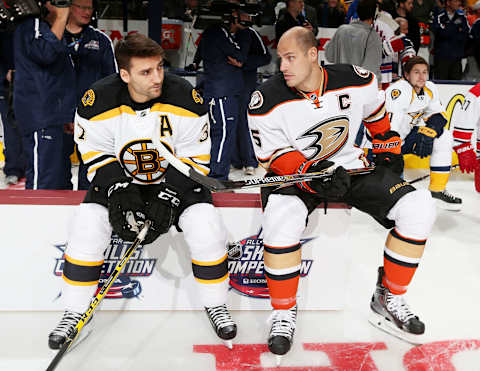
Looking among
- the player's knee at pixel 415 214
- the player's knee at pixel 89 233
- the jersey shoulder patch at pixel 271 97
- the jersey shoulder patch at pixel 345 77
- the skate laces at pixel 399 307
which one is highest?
the jersey shoulder patch at pixel 345 77

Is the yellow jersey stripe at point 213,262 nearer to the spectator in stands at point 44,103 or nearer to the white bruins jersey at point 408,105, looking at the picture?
the spectator in stands at point 44,103

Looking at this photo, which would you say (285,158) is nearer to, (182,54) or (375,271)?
(375,271)

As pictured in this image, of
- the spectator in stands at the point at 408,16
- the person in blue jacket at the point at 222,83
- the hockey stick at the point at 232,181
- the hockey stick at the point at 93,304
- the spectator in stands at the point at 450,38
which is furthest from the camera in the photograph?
the spectator in stands at the point at 450,38

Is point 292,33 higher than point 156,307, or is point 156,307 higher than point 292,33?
point 292,33

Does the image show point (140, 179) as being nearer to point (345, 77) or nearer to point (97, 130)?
point (97, 130)

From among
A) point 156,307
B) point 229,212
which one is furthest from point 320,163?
point 156,307

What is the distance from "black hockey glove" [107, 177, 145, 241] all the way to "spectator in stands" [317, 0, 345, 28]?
478 cm

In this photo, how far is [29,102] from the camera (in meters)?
2.60

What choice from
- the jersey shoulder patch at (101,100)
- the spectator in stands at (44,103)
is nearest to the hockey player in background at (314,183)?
the jersey shoulder patch at (101,100)

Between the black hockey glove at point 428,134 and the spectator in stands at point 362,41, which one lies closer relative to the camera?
the black hockey glove at point 428,134

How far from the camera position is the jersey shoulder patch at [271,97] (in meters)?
1.99

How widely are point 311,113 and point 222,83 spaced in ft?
6.60

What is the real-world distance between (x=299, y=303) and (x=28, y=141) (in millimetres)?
1586

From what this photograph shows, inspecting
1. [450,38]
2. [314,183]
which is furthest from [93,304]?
[450,38]
